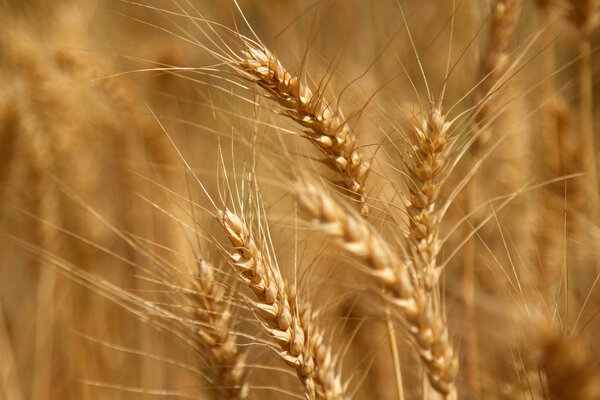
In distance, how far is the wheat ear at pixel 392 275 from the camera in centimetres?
56

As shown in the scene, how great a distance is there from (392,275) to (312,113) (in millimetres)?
308

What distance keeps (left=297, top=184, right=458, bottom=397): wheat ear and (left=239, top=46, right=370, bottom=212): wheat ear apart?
159mm

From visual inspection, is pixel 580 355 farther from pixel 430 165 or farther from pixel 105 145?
pixel 105 145

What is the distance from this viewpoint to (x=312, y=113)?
2.58 ft

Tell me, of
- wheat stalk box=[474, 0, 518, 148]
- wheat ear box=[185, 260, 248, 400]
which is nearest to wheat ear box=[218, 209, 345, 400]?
wheat ear box=[185, 260, 248, 400]

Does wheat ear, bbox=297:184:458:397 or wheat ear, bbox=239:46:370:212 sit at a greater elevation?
wheat ear, bbox=239:46:370:212

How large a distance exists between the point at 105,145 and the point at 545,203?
70.0 inches

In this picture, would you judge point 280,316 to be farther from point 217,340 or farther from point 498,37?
point 498,37

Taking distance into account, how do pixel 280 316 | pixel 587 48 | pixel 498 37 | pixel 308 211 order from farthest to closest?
pixel 587 48
pixel 498 37
pixel 280 316
pixel 308 211

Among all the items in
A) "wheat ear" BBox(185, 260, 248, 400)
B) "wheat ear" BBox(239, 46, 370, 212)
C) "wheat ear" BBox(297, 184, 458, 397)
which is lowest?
"wheat ear" BBox(185, 260, 248, 400)

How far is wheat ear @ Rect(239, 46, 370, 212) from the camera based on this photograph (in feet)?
2.53

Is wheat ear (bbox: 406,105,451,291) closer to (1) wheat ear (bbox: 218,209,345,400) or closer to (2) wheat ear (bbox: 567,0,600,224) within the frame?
(1) wheat ear (bbox: 218,209,345,400)

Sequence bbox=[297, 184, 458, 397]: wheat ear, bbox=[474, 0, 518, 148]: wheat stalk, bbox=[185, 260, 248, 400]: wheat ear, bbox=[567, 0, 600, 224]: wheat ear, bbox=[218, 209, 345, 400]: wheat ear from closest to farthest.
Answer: bbox=[297, 184, 458, 397]: wheat ear
bbox=[218, 209, 345, 400]: wheat ear
bbox=[185, 260, 248, 400]: wheat ear
bbox=[474, 0, 518, 148]: wheat stalk
bbox=[567, 0, 600, 224]: wheat ear

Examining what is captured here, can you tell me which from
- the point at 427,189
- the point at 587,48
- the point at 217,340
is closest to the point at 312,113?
the point at 427,189
